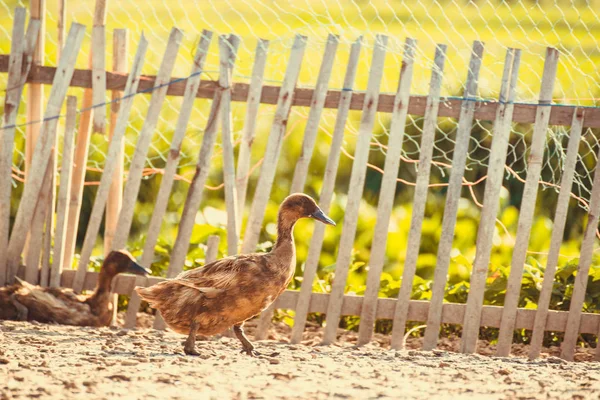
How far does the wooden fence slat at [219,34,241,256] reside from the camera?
6316 mm

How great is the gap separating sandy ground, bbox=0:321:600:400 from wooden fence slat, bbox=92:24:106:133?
4.81 ft

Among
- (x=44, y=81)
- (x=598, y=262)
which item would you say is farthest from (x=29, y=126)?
(x=598, y=262)

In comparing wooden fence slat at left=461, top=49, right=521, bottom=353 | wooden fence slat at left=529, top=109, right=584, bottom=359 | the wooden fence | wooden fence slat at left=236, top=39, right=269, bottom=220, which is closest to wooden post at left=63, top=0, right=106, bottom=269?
the wooden fence

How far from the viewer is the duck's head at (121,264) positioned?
6227 mm

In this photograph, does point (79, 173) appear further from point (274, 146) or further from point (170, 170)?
point (274, 146)

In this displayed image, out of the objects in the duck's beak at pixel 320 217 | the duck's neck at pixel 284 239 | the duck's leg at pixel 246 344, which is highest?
the duck's beak at pixel 320 217

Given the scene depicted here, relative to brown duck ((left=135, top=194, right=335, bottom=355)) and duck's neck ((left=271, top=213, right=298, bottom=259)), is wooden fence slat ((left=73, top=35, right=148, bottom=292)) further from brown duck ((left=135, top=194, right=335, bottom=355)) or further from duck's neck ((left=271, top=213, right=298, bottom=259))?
duck's neck ((left=271, top=213, right=298, bottom=259))

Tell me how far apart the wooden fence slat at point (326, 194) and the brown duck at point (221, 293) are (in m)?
0.78

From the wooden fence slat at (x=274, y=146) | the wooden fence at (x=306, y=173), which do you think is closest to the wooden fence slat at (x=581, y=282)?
the wooden fence at (x=306, y=173)

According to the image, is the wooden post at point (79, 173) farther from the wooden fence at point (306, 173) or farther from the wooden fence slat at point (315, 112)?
the wooden fence slat at point (315, 112)

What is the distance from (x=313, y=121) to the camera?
622cm

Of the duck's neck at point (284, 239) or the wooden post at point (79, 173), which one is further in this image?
the wooden post at point (79, 173)

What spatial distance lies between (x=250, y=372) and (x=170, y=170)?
7.09 ft

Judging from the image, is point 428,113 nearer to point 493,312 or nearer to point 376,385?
point 493,312
